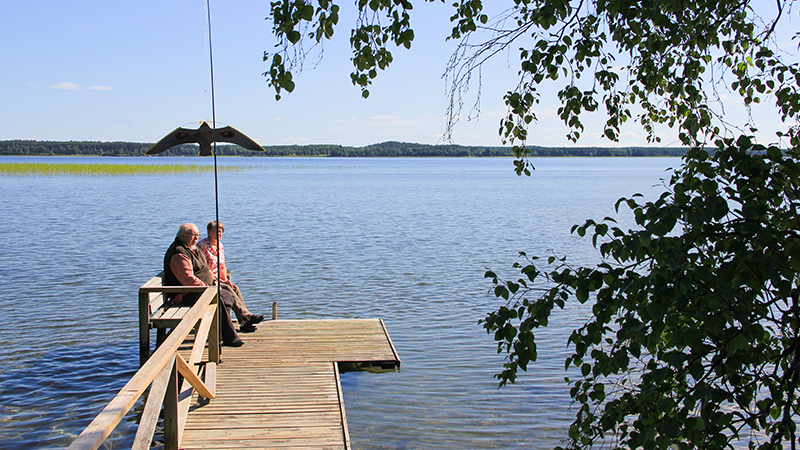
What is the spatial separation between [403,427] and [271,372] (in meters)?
1.49

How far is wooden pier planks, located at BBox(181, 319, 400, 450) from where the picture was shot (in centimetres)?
510

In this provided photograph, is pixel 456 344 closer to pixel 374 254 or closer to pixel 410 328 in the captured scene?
pixel 410 328

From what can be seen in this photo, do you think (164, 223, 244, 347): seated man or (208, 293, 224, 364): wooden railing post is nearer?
(208, 293, 224, 364): wooden railing post

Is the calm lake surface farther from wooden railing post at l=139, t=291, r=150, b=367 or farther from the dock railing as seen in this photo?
the dock railing

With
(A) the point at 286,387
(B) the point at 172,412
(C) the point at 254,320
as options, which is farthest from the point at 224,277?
(B) the point at 172,412

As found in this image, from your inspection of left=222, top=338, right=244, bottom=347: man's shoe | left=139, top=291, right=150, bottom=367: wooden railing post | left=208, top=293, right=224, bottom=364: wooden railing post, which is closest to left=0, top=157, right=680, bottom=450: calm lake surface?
left=139, top=291, right=150, bottom=367: wooden railing post

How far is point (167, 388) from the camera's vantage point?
14.1 feet

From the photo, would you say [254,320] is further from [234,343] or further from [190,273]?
[190,273]

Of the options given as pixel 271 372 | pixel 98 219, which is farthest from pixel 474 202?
pixel 271 372

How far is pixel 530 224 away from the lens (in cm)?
2589

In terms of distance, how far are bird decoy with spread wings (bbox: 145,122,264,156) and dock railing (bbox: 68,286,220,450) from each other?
1522mm

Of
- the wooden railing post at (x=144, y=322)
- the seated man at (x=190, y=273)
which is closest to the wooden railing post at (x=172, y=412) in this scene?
the wooden railing post at (x=144, y=322)

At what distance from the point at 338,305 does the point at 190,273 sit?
4.66m

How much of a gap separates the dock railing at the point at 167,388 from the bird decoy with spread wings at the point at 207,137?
4.99 ft
